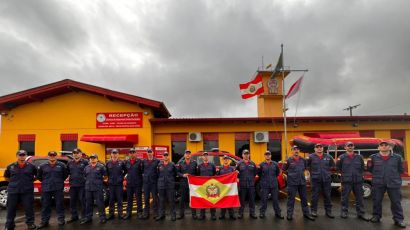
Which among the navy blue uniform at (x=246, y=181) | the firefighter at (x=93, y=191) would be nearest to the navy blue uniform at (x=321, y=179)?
the navy blue uniform at (x=246, y=181)

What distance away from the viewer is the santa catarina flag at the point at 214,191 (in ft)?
26.5

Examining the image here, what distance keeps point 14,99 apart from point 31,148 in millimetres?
2589

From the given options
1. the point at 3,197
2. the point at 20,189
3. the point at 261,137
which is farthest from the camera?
the point at 261,137

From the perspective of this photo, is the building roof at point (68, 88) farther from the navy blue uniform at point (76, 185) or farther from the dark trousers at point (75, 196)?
the dark trousers at point (75, 196)

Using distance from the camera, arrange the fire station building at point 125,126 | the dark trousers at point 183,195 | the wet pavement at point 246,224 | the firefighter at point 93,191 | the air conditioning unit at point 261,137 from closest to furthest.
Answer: the wet pavement at point 246,224
the firefighter at point 93,191
the dark trousers at point 183,195
the fire station building at point 125,126
the air conditioning unit at point 261,137

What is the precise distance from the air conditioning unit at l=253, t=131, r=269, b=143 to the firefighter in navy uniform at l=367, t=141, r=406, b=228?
28.7 feet

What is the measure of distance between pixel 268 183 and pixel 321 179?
A: 140cm

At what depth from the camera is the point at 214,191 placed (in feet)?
26.8

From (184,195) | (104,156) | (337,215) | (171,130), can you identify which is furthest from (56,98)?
(337,215)

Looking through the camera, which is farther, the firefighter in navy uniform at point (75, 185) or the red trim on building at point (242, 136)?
the red trim on building at point (242, 136)

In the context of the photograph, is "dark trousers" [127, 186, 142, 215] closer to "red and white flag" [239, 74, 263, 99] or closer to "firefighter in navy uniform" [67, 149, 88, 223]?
"firefighter in navy uniform" [67, 149, 88, 223]

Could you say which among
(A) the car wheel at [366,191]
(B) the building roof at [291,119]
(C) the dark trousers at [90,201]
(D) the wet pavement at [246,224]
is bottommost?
(D) the wet pavement at [246,224]

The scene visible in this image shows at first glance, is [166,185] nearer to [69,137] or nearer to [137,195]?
[137,195]

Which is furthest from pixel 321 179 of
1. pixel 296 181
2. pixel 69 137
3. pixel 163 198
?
pixel 69 137
